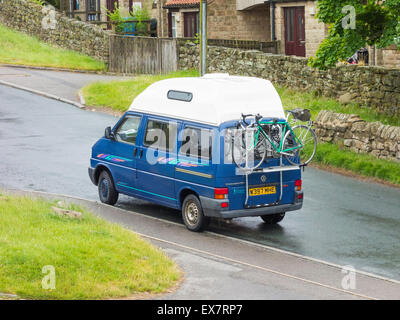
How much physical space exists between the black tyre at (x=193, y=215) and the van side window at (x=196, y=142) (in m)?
0.80

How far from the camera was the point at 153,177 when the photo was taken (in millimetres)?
15164

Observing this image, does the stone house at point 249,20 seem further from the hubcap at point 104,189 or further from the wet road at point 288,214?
the hubcap at point 104,189

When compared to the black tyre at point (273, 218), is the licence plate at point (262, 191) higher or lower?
higher

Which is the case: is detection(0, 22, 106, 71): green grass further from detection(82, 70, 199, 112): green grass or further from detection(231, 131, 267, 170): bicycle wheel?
detection(231, 131, 267, 170): bicycle wheel

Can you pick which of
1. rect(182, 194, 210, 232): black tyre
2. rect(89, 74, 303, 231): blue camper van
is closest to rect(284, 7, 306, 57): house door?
rect(89, 74, 303, 231): blue camper van

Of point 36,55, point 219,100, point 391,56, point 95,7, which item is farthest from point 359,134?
point 95,7

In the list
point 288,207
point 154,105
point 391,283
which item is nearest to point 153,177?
point 154,105

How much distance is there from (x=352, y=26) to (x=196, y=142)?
30.7 feet

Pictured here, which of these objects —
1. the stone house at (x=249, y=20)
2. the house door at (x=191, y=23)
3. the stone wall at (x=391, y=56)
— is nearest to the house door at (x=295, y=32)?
the stone house at (x=249, y=20)

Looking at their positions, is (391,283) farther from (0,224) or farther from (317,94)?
(317,94)

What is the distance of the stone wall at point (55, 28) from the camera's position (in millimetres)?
40562

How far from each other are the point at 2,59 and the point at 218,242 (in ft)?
94.9

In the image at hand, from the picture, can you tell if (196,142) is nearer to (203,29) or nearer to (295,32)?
(203,29)
